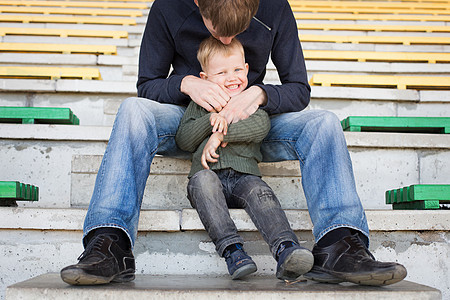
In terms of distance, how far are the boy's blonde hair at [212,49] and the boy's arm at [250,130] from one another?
0.60 ft

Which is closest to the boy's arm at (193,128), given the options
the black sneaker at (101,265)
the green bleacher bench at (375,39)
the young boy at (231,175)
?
the young boy at (231,175)

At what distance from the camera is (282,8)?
4.32 ft

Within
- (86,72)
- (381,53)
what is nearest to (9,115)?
(86,72)

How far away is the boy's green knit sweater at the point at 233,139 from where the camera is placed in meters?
1.12

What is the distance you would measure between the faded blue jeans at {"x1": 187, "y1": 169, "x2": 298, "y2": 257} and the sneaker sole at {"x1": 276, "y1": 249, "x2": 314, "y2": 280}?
0.06 metres

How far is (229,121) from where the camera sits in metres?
1.14

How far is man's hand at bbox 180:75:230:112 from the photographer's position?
1.15 meters

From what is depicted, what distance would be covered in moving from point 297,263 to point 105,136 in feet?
2.80

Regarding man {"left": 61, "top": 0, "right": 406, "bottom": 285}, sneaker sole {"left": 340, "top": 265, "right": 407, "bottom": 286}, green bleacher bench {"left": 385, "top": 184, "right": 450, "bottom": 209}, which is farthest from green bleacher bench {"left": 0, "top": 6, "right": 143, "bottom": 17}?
sneaker sole {"left": 340, "top": 265, "right": 407, "bottom": 286}

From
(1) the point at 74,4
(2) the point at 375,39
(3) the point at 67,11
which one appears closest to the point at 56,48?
(3) the point at 67,11

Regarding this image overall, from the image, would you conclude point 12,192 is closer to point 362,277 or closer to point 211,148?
point 211,148

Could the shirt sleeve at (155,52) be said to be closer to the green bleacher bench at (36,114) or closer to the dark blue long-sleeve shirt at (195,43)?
the dark blue long-sleeve shirt at (195,43)

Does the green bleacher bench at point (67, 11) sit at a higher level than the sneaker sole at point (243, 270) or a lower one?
higher

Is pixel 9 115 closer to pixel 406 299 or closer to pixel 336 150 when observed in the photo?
pixel 336 150
